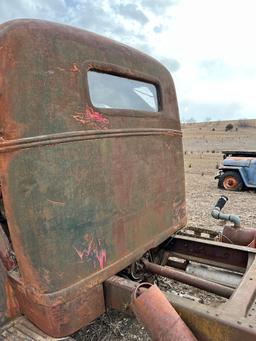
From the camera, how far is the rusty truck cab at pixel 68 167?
1.64 metres

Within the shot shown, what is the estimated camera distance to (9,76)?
162 centimetres

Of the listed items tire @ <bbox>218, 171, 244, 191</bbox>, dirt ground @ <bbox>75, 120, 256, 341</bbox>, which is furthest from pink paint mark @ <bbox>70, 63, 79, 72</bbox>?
tire @ <bbox>218, 171, 244, 191</bbox>

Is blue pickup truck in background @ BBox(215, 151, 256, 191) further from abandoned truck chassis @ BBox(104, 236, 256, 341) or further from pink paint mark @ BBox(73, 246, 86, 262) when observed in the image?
pink paint mark @ BBox(73, 246, 86, 262)

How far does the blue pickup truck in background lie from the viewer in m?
8.54

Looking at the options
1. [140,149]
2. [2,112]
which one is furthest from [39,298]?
[140,149]

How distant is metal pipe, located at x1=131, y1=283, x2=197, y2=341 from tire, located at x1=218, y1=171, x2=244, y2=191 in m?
7.71

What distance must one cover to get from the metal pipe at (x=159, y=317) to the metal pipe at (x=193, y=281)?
623mm

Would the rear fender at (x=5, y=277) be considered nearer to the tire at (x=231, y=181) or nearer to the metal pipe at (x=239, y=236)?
the metal pipe at (x=239, y=236)

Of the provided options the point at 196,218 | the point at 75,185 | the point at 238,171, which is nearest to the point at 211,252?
the point at 75,185

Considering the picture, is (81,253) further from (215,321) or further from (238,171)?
(238,171)

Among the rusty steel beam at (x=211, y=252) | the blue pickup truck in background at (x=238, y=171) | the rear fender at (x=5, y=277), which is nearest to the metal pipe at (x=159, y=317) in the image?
the rear fender at (x=5, y=277)

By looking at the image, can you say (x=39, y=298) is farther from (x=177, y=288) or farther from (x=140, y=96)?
(x=177, y=288)

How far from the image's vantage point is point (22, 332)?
1.91 meters

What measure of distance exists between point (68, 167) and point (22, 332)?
108 centimetres
